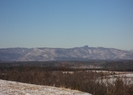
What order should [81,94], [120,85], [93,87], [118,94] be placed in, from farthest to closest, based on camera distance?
[93,87] < [120,85] < [118,94] < [81,94]

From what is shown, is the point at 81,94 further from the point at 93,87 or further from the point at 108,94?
the point at 93,87

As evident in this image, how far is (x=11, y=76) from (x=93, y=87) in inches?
937

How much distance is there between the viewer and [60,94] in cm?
2188

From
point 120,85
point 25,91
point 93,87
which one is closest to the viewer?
point 25,91

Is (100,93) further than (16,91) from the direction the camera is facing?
Yes

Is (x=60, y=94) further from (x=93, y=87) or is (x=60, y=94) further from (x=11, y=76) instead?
(x=11, y=76)

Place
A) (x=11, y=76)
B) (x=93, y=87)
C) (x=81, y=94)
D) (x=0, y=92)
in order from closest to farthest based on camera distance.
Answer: (x=0, y=92) < (x=81, y=94) < (x=93, y=87) < (x=11, y=76)

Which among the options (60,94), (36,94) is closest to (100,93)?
(60,94)

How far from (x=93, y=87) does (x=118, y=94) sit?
5805 millimetres

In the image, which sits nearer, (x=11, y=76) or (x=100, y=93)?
(x=100, y=93)

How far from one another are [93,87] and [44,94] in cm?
1188

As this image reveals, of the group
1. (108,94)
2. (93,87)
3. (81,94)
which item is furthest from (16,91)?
(93,87)

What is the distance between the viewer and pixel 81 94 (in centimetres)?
2331

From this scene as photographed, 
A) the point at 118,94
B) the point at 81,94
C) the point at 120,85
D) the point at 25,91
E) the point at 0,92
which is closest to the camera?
the point at 0,92
